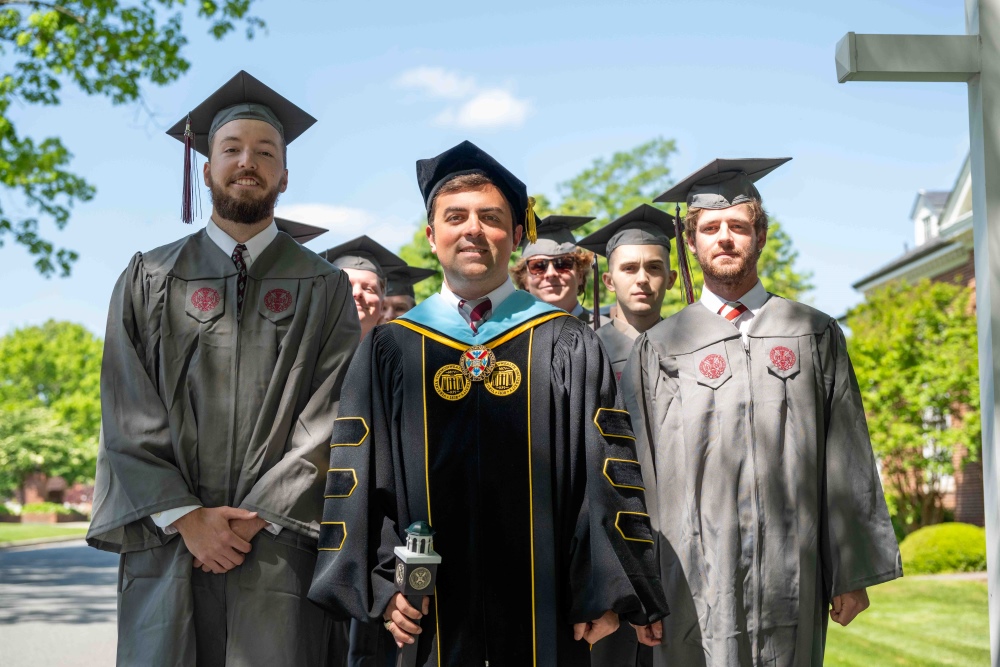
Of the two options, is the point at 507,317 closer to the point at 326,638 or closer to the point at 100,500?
the point at 326,638

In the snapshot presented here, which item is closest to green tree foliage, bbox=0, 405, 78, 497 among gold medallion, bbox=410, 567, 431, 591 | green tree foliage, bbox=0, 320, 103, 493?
green tree foliage, bbox=0, 320, 103, 493

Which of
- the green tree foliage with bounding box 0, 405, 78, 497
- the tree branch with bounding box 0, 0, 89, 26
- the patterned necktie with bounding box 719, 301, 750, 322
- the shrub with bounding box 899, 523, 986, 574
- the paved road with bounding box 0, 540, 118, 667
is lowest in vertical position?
the shrub with bounding box 899, 523, 986, 574

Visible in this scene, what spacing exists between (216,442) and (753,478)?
1.88 metres

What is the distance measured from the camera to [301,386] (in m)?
3.40

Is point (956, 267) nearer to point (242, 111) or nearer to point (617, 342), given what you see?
point (617, 342)

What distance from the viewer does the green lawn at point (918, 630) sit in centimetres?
864

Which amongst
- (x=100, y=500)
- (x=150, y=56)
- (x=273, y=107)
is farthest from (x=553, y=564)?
(x=150, y=56)

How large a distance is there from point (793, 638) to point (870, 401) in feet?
60.5

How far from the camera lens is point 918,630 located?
402 inches

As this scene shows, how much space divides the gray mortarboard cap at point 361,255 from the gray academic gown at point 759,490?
2485 millimetres

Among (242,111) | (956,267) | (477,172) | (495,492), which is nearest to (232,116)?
(242,111)

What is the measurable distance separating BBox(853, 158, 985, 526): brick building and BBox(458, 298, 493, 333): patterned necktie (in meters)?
18.2

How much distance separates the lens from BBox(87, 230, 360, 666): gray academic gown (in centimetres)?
323

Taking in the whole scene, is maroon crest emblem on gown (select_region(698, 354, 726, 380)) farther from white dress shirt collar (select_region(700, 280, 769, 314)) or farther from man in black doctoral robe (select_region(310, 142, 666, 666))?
man in black doctoral robe (select_region(310, 142, 666, 666))
